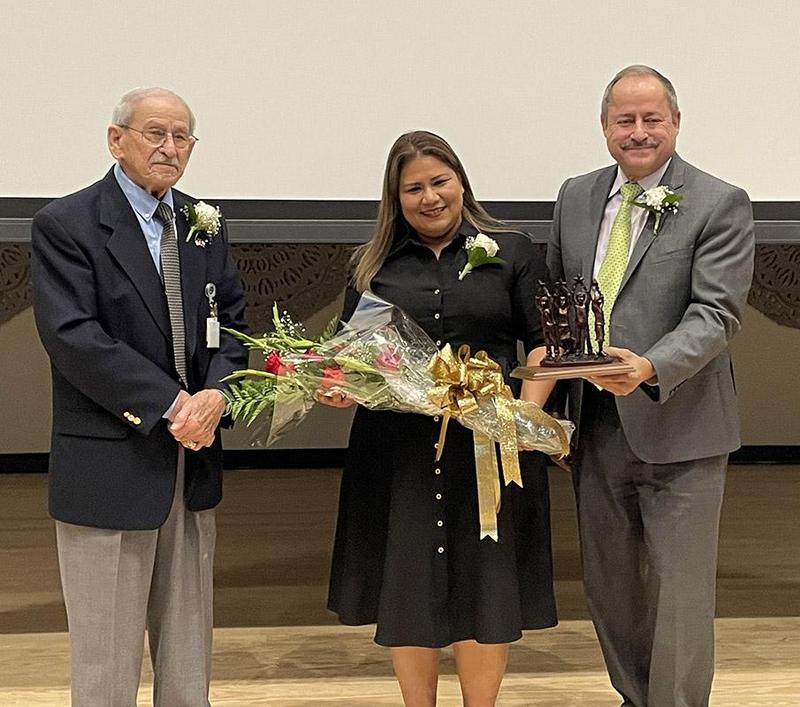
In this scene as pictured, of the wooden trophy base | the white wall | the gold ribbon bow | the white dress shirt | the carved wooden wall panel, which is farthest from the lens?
the carved wooden wall panel

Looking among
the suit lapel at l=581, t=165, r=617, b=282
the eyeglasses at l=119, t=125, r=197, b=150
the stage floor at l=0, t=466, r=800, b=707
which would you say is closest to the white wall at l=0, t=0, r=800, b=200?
the suit lapel at l=581, t=165, r=617, b=282

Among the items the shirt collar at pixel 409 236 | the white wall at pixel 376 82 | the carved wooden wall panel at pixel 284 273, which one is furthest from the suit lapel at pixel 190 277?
the carved wooden wall panel at pixel 284 273

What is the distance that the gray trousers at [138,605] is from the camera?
2574 millimetres

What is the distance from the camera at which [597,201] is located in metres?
2.83

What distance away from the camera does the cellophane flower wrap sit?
2.52 metres

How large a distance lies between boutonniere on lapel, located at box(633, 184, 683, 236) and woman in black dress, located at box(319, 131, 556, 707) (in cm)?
29

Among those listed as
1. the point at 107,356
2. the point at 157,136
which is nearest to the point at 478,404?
the point at 107,356

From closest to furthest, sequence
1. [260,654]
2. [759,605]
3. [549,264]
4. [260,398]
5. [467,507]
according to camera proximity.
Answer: [260,398] < [467,507] < [549,264] < [260,654] < [759,605]

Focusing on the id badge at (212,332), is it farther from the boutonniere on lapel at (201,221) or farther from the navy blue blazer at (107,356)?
the boutonniere on lapel at (201,221)

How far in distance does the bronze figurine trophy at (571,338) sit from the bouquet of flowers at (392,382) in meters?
0.14

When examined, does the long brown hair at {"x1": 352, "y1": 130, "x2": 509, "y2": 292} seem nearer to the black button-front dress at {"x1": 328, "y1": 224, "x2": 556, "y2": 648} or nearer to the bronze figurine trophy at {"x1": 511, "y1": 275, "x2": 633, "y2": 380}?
the black button-front dress at {"x1": 328, "y1": 224, "x2": 556, "y2": 648}

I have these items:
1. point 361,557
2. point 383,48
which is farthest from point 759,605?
point 383,48

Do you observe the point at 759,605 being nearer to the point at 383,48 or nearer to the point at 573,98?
the point at 573,98

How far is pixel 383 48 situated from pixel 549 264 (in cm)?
89
